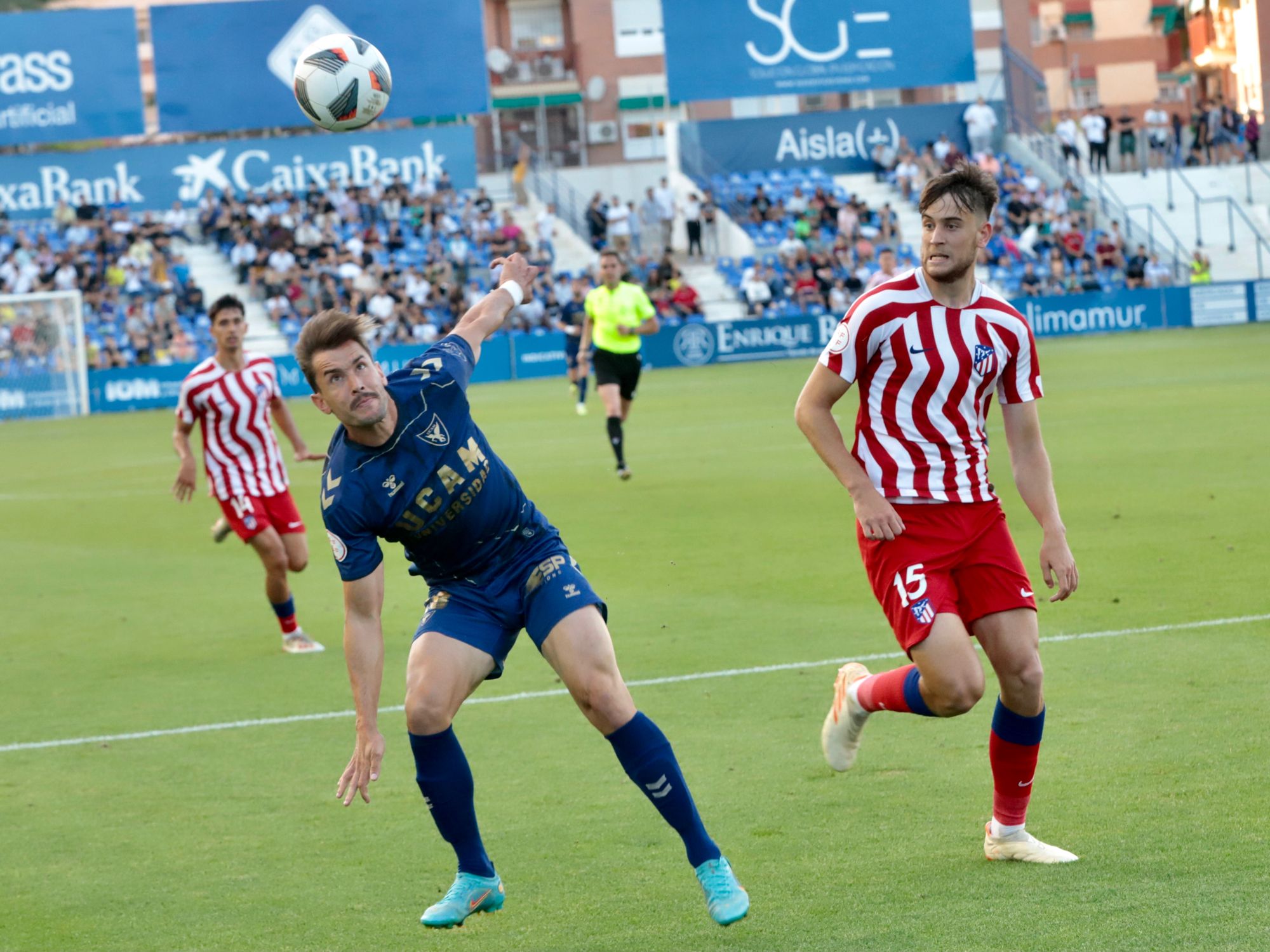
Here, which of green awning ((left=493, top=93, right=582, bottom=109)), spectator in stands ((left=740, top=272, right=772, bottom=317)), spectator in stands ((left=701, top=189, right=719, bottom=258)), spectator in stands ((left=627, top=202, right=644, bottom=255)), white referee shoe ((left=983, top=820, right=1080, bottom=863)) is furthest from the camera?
green awning ((left=493, top=93, right=582, bottom=109))

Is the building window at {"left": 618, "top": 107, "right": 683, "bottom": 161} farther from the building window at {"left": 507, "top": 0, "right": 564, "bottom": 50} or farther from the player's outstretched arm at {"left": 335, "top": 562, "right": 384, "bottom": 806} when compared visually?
the player's outstretched arm at {"left": 335, "top": 562, "right": 384, "bottom": 806}

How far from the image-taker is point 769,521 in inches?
535

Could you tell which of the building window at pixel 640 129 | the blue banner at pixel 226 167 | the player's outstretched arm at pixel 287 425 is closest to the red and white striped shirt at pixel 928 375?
the player's outstretched arm at pixel 287 425

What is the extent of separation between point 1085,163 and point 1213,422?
100ft

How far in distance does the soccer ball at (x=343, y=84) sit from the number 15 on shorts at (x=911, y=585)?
4.86 meters

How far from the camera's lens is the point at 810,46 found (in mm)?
45250

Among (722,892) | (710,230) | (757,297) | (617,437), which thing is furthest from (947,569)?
(710,230)

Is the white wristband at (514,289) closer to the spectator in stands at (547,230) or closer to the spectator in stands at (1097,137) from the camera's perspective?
the spectator in stands at (547,230)

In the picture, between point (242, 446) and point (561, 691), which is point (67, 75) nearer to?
point (242, 446)

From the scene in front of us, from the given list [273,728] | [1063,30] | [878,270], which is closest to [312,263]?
[878,270]

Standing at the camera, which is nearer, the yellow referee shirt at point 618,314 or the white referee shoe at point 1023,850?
the white referee shoe at point 1023,850

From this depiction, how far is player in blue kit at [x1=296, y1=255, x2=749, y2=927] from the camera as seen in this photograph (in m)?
4.84

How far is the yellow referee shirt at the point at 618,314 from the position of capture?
58.4ft

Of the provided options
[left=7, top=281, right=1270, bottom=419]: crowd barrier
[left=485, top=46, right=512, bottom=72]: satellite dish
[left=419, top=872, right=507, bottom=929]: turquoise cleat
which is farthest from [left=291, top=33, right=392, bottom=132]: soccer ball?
[left=485, top=46, right=512, bottom=72]: satellite dish
